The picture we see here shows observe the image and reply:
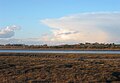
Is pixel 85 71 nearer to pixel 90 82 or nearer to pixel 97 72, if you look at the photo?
pixel 97 72

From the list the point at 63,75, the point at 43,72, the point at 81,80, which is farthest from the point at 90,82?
the point at 43,72

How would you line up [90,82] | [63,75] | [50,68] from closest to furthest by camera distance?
1. [90,82]
2. [63,75]
3. [50,68]

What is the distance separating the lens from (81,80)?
1375 inches

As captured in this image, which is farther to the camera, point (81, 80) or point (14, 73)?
point (14, 73)

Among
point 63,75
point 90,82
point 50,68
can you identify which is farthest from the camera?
point 50,68

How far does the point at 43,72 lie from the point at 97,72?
5.51 metres

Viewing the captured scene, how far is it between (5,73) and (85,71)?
8178 mm

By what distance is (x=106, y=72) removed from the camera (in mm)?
38312

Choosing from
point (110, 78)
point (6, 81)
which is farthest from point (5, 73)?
point (110, 78)

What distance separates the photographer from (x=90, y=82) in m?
34.2

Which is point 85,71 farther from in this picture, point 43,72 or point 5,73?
point 5,73

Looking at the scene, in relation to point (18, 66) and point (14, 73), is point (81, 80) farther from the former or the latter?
point (18, 66)

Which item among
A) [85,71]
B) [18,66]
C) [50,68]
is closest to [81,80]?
[85,71]

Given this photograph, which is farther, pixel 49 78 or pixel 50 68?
pixel 50 68
